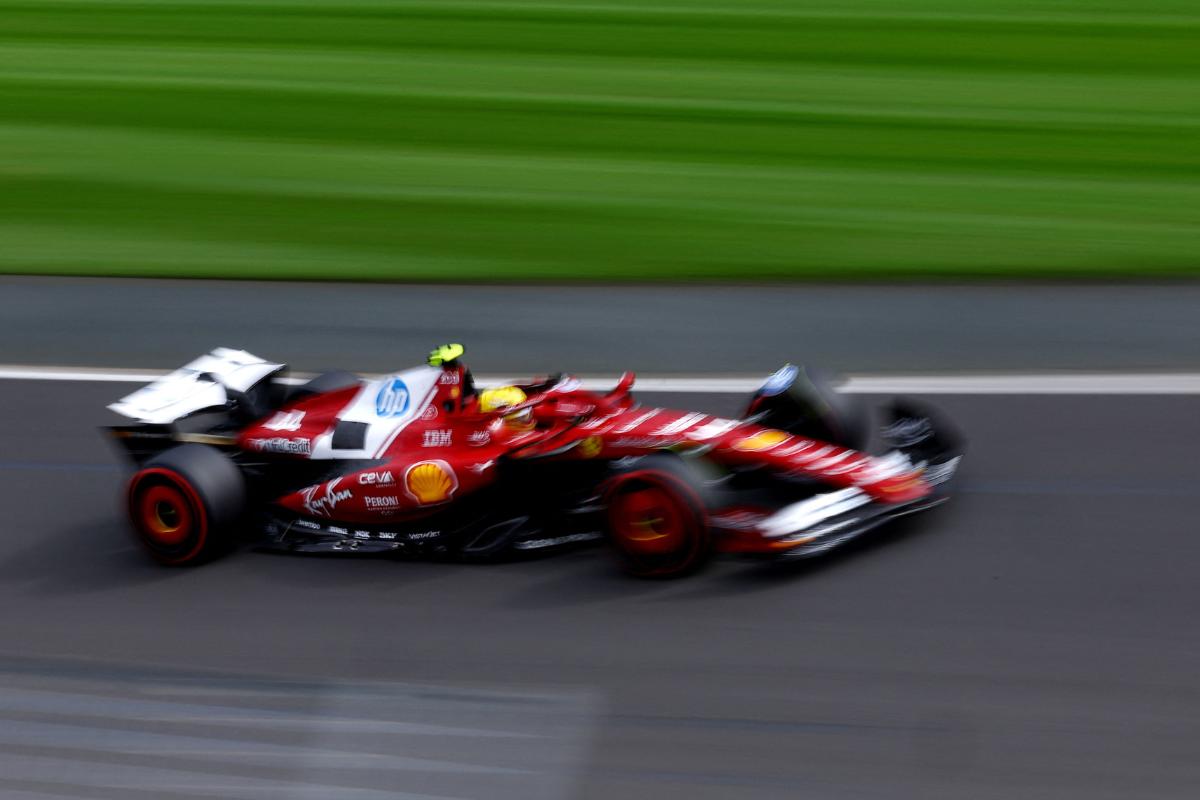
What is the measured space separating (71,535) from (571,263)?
4368 millimetres

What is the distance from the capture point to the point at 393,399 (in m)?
7.08

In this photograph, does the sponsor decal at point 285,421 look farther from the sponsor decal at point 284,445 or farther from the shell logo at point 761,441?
the shell logo at point 761,441

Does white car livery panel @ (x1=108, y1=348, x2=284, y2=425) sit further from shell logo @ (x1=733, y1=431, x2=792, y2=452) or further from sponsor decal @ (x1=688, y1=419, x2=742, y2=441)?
shell logo @ (x1=733, y1=431, x2=792, y2=452)

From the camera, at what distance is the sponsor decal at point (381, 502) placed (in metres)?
6.87

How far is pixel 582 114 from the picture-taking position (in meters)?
14.0

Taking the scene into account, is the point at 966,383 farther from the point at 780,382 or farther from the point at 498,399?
the point at 498,399

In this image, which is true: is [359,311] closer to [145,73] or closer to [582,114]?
[582,114]

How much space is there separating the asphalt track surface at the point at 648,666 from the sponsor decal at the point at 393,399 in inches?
26.3

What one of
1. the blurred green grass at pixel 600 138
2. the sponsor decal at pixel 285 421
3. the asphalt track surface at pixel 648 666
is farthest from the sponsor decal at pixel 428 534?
the blurred green grass at pixel 600 138

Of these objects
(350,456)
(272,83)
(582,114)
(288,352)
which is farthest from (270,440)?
(272,83)

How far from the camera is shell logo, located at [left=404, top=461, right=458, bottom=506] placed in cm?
677

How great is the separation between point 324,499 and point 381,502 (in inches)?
11.6

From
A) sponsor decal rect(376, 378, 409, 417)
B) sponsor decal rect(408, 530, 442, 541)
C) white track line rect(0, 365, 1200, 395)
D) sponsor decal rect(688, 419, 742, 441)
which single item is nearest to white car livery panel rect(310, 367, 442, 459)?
sponsor decal rect(376, 378, 409, 417)

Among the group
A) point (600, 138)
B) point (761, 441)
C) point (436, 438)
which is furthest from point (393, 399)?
point (600, 138)
